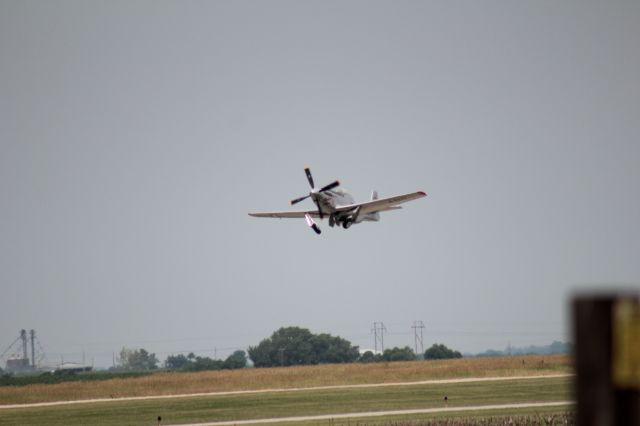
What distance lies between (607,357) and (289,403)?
60390 mm

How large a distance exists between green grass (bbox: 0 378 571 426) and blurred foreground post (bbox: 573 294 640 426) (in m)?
45.0

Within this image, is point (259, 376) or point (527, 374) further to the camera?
point (259, 376)

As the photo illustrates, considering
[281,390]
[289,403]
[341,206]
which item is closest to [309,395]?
[289,403]

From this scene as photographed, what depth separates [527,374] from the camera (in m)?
79.4

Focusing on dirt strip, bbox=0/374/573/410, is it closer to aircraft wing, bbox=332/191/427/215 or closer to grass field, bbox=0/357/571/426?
grass field, bbox=0/357/571/426

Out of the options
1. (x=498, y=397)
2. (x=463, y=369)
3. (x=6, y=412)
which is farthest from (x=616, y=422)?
(x=463, y=369)

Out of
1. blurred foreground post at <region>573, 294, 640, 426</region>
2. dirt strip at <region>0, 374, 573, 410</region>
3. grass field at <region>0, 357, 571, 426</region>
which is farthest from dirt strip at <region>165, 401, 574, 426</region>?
blurred foreground post at <region>573, 294, 640, 426</region>

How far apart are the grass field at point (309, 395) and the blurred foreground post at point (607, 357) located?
Answer: 41230 millimetres

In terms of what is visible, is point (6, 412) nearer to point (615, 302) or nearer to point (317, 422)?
point (317, 422)

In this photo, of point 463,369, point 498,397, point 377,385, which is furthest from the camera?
point 463,369

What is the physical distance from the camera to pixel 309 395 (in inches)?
2717

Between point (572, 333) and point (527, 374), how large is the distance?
78.0m

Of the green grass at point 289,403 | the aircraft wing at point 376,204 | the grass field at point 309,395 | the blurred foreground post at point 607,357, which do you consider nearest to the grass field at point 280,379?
the grass field at point 309,395

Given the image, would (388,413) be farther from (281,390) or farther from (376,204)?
(281,390)
